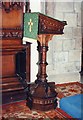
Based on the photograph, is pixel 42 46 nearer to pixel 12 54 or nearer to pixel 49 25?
pixel 49 25

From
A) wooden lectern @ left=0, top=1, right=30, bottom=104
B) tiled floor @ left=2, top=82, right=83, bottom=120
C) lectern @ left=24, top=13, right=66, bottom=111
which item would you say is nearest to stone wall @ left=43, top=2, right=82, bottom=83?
wooden lectern @ left=0, top=1, right=30, bottom=104

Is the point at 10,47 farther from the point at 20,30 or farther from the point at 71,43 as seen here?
the point at 71,43

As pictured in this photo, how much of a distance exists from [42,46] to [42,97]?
0.63 metres

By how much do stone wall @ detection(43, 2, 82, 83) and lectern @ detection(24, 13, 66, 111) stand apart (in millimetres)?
929

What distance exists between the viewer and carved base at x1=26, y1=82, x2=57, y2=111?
2882mm

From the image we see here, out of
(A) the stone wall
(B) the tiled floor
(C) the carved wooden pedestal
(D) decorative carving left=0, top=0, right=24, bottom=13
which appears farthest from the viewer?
(A) the stone wall

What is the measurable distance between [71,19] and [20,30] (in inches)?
44.1

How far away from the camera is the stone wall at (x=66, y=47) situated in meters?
3.88

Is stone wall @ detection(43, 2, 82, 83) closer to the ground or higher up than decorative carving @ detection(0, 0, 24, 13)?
closer to the ground

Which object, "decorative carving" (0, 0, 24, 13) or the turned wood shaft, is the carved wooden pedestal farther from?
"decorative carving" (0, 0, 24, 13)

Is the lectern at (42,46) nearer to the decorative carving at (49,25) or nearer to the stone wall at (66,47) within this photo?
the decorative carving at (49,25)

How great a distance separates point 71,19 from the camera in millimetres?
3990

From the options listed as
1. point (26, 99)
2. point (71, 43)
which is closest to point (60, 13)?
point (71, 43)

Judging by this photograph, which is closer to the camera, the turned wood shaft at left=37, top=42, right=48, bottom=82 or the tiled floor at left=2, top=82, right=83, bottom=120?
the tiled floor at left=2, top=82, right=83, bottom=120
